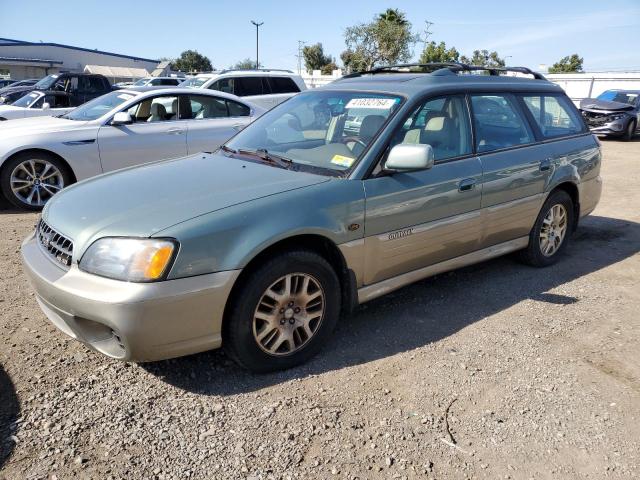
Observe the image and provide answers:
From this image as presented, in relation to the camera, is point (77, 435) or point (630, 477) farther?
point (77, 435)

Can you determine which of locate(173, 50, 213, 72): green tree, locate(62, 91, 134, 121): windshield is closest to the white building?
locate(173, 50, 213, 72): green tree

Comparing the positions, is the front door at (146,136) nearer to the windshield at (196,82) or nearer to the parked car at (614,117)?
the windshield at (196,82)

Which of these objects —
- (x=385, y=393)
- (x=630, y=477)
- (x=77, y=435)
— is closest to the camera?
(x=630, y=477)

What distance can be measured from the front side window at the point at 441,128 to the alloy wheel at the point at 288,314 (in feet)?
3.96

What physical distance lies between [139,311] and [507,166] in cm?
301

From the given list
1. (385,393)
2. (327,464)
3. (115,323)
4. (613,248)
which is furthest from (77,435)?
(613,248)

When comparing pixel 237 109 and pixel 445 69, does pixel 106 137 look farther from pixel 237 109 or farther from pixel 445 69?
pixel 445 69

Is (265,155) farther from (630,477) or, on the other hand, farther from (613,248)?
(613,248)

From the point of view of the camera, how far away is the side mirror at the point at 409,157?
3.23m

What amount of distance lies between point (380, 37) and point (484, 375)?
1604 inches

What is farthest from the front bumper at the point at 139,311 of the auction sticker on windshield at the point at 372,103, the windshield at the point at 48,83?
the windshield at the point at 48,83

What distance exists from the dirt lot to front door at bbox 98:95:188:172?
3126mm

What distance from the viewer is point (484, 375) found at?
312cm

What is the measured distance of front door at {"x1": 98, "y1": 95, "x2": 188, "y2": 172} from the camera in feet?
22.6
